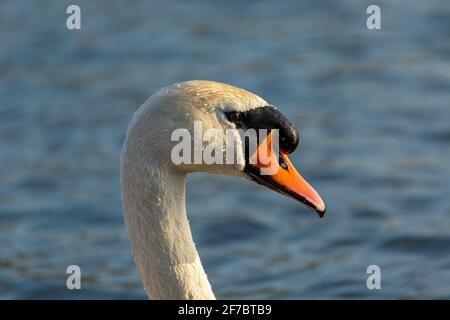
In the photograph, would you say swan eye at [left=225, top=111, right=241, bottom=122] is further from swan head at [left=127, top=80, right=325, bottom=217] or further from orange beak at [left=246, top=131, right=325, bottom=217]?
orange beak at [left=246, top=131, right=325, bottom=217]

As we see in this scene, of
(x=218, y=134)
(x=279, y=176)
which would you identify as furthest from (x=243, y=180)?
(x=218, y=134)

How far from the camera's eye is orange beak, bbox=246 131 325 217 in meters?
6.23

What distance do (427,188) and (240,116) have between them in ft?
18.6

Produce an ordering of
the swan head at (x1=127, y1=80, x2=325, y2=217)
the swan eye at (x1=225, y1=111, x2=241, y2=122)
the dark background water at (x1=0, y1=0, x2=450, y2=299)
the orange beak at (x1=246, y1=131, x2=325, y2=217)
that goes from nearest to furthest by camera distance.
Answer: the swan head at (x1=127, y1=80, x2=325, y2=217), the swan eye at (x1=225, y1=111, x2=241, y2=122), the orange beak at (x1=246, y1=131, x2=325, y2=217), the dark background water at (x1=0, y1=0, x2=450, y2=299)

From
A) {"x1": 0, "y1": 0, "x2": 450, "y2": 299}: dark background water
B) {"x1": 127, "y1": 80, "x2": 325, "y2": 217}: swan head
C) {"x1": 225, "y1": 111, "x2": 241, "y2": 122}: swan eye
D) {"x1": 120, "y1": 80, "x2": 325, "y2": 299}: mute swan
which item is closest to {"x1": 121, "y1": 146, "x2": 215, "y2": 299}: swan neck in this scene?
{"x1": 120, "y1": 80, "x2": 325, "y2": 299}: mute swan

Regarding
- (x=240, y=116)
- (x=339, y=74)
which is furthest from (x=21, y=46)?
(x=240, y=116)

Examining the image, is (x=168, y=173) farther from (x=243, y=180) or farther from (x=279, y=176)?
(x=243, y=180)

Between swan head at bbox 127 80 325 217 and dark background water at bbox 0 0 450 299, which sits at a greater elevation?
dark background water at bbox 0 0 450 299

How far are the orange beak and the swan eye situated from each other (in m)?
0.22

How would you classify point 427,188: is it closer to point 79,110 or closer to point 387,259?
point 387,259

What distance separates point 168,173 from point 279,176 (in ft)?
2.08

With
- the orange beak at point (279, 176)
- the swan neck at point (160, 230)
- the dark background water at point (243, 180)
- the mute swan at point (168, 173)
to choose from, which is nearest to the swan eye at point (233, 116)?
the mute swan at point (168, 173)

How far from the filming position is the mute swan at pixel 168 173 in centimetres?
593

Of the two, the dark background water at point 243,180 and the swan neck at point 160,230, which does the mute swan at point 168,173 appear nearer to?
the swan neck at point 160,230
